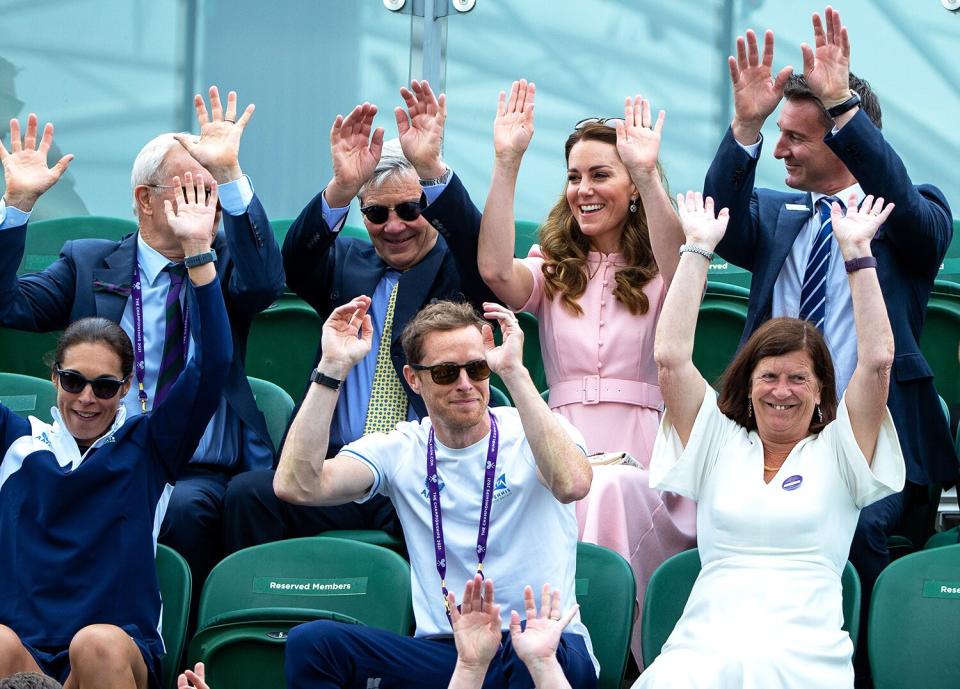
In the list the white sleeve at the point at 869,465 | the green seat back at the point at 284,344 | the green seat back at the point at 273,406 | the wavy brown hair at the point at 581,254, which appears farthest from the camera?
the green seat back at the point at 284,344

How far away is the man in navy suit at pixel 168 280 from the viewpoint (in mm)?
4094

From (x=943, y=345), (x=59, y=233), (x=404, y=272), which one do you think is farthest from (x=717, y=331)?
(x=59, y=233)

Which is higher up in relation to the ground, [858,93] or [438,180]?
[858,93]

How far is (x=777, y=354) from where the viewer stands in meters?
3.63

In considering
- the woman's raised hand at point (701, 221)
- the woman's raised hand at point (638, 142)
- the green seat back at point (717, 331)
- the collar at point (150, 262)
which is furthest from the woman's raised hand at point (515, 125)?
the green seat back at point (717, 331)

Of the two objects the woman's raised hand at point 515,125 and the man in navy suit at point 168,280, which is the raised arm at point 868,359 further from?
the man in navy suit at point 168,280

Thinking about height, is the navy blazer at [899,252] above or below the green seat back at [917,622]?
above

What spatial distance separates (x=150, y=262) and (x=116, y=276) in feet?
0.34

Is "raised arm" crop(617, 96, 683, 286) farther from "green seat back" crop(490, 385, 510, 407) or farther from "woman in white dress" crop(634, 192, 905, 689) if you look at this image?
"green seat back" crop(490, 385, 510, 407)

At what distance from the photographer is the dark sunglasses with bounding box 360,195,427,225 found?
4.49 metres

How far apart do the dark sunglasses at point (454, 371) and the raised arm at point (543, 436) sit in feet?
0.27

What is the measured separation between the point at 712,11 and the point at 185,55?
2331 millimetres

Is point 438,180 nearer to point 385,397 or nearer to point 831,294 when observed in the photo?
point 385,397

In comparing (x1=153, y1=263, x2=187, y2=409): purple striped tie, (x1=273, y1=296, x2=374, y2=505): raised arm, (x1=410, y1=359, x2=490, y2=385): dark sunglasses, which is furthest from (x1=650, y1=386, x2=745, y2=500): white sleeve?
(x1=153, y1=263, x2=187, y2=409): purple striped tie
